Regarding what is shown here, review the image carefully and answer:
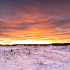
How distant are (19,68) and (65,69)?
353cm

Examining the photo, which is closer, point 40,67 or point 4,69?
point 4,69

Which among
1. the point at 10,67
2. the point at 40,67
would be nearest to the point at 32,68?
the point at 40,67

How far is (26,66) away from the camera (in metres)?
15.3

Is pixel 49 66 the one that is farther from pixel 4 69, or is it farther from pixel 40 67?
pixel 4 69

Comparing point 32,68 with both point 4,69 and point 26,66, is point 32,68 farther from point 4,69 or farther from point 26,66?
point 4,69

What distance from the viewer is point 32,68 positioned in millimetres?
14625

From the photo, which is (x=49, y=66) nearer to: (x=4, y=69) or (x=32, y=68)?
(x=32, y=68)

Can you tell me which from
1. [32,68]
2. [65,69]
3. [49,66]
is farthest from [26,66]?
[65,69]

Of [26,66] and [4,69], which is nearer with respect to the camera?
[4,69]

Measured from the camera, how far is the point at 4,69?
14.2 m

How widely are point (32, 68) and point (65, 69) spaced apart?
2.52 m

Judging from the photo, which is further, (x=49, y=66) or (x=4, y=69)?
(x=49, y=66)

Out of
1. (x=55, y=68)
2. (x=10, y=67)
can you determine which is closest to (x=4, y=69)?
(x=10, y=67)

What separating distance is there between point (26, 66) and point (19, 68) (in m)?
0.84
